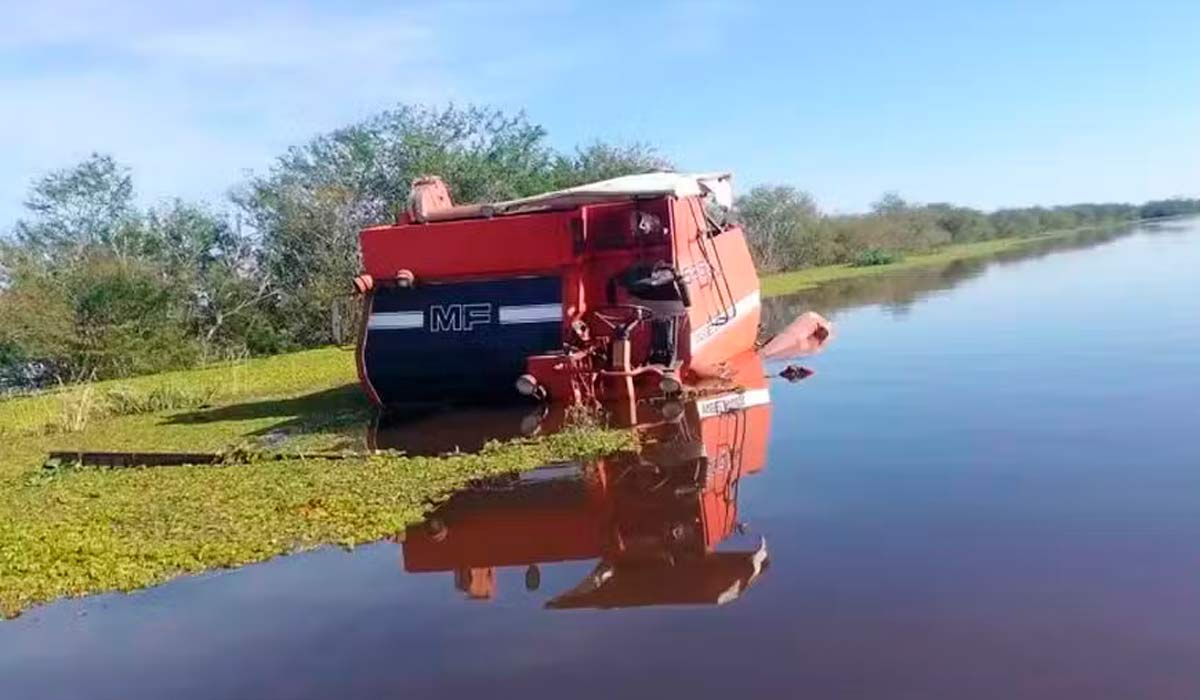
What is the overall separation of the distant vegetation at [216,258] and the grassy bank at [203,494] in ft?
29.9

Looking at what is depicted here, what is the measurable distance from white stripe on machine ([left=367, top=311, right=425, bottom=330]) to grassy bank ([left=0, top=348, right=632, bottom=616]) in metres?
1.20

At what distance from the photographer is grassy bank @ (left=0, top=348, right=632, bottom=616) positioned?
22.1 ft

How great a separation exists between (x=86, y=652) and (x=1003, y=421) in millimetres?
7182

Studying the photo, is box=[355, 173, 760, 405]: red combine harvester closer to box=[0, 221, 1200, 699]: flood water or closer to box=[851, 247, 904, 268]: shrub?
box=[0, 221, 1200, 699]: flood water

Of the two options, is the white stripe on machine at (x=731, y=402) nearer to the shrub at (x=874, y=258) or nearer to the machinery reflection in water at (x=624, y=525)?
the machinery reflection in water at (x=624, y=525)

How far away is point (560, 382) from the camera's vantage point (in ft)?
36.9

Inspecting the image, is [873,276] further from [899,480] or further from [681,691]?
[681,691]

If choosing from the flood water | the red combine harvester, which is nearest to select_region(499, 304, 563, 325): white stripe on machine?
the red combine harvester

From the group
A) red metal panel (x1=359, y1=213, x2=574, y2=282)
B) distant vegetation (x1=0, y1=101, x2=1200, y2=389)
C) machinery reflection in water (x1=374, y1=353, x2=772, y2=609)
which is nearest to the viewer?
machinery reflection in water (x1=374, y1=353, x2=772, y2=609)

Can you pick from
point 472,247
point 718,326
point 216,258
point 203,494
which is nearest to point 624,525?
point 203,494

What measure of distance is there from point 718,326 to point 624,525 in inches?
259

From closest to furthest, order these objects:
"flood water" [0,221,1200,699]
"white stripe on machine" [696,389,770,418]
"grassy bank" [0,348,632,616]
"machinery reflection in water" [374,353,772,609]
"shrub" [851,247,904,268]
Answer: "flood water" [0,221,1200,699] < "machinery reflection in water" [374,353,772,609] < "grassy bank" [0,348,632,616] < "white stripe on machine" [696,389,770,418] < "shrub" [851,247,904,268]

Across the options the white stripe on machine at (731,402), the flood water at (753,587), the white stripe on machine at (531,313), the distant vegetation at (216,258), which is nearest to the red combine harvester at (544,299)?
the white stripe on machine at (531,313)

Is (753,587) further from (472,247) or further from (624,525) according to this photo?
(472,247)
